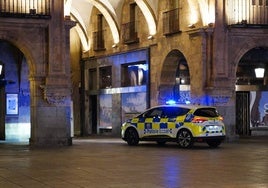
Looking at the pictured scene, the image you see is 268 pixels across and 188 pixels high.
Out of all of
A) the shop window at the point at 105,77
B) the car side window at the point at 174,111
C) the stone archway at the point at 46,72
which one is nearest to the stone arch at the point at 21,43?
the stone archway at the point at 46,72

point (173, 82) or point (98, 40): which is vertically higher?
point (98, 40)

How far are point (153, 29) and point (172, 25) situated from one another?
2.05 m

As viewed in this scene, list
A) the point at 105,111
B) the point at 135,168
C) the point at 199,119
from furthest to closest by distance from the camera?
the point at 105,111 → the point at 199,119 → the point at 135,168

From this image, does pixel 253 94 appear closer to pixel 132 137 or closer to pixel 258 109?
pixel 258 109

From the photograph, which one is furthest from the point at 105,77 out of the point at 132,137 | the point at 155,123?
the point at 155,123

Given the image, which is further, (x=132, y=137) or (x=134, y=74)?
(x=134, y=74)

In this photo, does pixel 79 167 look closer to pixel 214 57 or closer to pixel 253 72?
pixel 214 57

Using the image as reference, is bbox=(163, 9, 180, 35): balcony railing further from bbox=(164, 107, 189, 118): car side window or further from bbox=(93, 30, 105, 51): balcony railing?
bbox=(93, 30, 105, 51): balcony railing

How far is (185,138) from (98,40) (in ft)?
48.6

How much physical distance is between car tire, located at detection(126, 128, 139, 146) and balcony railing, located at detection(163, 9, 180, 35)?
5.82 m

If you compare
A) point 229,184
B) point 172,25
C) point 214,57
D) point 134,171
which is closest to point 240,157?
point 134,171

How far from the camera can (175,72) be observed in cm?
3048

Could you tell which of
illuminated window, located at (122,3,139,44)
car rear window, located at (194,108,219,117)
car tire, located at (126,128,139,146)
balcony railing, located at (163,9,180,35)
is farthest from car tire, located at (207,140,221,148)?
illuminated window, located at (122,3,139,44)

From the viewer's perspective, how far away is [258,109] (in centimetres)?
3198
